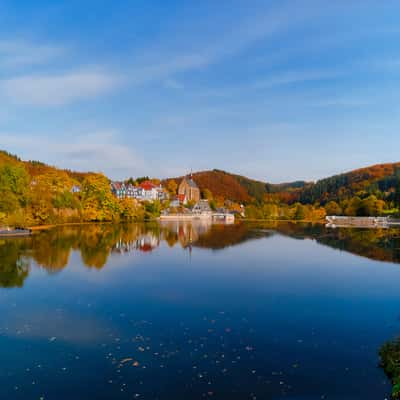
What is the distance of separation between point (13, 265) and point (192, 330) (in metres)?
12.1

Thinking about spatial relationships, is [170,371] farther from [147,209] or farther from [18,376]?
[147,209]

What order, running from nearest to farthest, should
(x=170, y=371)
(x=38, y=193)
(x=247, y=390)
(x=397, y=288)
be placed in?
1. (x=247, y=390)
2. (x=170, y=371)
3. (x=397, y=288)
4. (x=38, y=193)

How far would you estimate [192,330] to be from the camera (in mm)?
9180

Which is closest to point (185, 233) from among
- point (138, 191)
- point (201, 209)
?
point (138, 191)

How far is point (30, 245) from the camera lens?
2441cm

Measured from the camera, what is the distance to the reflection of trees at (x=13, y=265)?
14305 millimetres

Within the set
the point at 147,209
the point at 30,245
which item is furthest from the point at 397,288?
the point at 147,209

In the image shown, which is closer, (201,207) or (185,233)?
(185,233)

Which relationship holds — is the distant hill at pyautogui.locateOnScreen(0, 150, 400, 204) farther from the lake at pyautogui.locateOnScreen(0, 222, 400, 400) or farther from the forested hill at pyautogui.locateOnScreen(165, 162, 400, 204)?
the lake at pyautogui.locateOnScreen(0, 222, 400, 400)

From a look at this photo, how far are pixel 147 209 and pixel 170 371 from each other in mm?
59602

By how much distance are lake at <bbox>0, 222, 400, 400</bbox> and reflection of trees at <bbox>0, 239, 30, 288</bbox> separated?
0.36 ft

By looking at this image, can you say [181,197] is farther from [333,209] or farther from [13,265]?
[13,265]

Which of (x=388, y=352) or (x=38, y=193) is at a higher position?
(x=38, y=193)

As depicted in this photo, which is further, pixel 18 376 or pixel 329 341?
pixel 329 341
